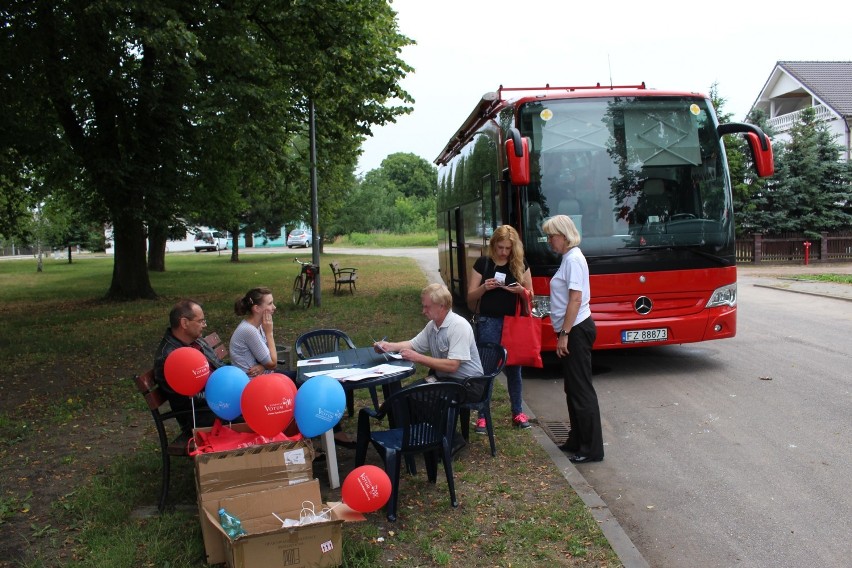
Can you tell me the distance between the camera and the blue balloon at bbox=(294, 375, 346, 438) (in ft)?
14.7

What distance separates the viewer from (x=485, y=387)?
602 centimetres

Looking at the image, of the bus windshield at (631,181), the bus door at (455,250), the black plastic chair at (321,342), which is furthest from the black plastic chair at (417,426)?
the bus door at (455,250)

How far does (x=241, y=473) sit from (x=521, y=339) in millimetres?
3180

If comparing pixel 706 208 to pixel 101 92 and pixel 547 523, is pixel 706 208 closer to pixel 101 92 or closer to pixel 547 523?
pixel 547 523

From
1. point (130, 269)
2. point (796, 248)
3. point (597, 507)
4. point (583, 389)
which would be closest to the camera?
point (597, 507)

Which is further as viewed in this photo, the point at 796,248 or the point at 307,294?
the point at 796,248

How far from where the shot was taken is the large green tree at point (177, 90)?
12.4m

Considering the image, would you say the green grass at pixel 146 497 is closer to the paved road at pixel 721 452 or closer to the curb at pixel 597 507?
the curb at pixel 597 507

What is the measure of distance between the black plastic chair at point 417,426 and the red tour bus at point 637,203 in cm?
404

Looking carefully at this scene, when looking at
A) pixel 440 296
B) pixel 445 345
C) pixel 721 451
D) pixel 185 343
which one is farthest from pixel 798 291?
pixel 185 343

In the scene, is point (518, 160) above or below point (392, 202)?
below

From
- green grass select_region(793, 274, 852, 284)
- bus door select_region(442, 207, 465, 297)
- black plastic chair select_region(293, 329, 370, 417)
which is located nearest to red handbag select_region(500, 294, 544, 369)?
black plastic chair select_region(293, 329, 370, 417)

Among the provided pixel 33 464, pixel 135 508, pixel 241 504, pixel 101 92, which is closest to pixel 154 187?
pixel 101 92

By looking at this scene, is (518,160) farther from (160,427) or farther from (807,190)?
(807,190)
